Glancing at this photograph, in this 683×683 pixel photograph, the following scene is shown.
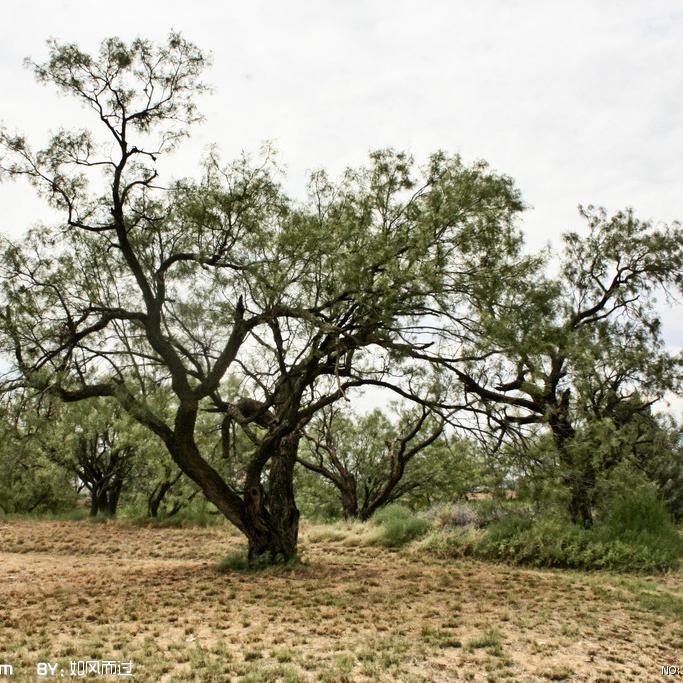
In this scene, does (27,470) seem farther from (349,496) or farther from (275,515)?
(349,496)

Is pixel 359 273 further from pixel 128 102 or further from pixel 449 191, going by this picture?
pixel 128 102

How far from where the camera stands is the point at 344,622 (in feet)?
23.1

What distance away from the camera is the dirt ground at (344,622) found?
5.48 meters

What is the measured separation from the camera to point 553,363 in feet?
38.2

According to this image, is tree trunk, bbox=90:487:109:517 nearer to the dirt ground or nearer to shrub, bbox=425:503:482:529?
the dirt ground

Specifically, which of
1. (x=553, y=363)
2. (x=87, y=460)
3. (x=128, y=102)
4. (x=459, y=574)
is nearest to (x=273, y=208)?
(x=128, y=102)

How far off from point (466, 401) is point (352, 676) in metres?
5.69

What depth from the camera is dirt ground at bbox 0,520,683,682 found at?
216 inches

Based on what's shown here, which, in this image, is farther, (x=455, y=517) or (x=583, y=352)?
(x=455, y=517)

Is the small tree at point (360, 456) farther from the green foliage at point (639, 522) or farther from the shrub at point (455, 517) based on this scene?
the green foliage at point (639, 522)

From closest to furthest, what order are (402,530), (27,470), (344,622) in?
1. (344,622)
2. (27,470)
3. (402,530)

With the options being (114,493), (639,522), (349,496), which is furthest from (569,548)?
(114,493)

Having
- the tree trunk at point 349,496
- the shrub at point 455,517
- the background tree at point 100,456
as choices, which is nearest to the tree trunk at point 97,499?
the background tree at point 100,456

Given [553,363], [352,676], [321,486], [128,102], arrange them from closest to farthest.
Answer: [352,676], [128,102], [553,363], [321,486]
